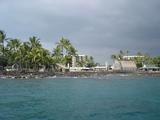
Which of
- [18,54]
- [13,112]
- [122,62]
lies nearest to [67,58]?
[18,54]

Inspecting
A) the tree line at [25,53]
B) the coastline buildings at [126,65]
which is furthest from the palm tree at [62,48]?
the coastline buildings at [126,65]

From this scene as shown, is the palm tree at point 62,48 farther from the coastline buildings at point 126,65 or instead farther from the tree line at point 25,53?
the coastline buildings at point 126,65

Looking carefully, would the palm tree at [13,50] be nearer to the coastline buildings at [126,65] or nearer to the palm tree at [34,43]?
the palm tree at [34,43]

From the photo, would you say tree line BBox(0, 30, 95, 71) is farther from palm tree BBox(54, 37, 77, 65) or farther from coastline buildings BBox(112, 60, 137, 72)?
coastline buildings BBox(112, 60, 137, 72)

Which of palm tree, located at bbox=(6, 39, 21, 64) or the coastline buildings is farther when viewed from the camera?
the coastline buildings

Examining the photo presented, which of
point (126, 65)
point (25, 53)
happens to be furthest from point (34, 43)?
point (126, 65)

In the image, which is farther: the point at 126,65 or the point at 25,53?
the point at 126,65

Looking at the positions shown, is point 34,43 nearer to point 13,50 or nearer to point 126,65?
point 13,50

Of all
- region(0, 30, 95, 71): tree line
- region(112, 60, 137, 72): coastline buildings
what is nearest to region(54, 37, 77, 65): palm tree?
region(0, 30, 95, 71): tree line

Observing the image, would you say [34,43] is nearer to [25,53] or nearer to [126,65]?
[25,53]

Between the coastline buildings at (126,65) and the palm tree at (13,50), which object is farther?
the coastline buildings at (126,65)

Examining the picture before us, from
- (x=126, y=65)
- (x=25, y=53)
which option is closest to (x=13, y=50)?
(x=25, y=53)

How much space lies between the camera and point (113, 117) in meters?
23.9

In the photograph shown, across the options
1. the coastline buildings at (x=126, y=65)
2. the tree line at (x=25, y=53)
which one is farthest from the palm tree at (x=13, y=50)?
the coastline buildings at (x=126, y=65)
